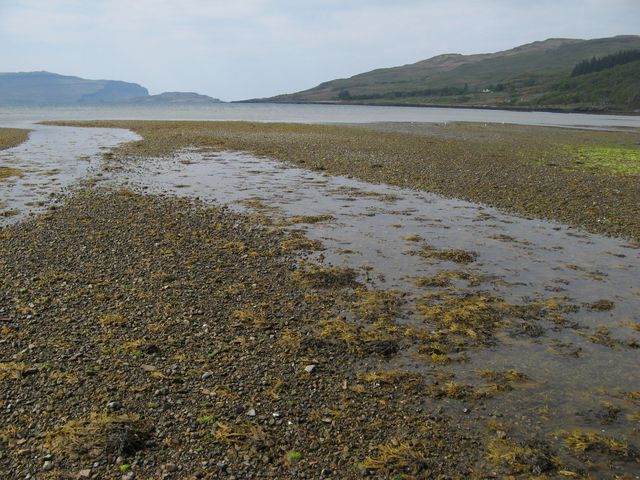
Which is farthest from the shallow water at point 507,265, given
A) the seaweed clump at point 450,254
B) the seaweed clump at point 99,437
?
the seaweed clump at point 99,437

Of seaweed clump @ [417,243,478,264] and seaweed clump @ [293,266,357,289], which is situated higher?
seaweed clump @ [293,266,357,289]

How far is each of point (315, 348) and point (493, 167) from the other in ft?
88.4

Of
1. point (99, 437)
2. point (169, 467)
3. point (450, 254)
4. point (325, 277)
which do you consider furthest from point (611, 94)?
point (99, 437)

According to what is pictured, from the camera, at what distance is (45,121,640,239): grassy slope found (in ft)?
74.2

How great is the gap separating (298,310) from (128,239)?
311 inches

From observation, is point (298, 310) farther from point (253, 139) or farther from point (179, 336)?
point (253, 139)

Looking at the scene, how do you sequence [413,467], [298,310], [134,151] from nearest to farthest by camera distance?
1. [413,467]
2. [298,310]
3. [134,151]

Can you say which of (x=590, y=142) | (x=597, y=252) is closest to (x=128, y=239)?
(x=597, y=252)

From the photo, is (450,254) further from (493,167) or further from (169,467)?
(493,167)

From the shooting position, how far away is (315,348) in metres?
9.97

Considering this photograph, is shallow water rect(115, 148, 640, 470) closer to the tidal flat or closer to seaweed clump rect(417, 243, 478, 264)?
the tidal flat

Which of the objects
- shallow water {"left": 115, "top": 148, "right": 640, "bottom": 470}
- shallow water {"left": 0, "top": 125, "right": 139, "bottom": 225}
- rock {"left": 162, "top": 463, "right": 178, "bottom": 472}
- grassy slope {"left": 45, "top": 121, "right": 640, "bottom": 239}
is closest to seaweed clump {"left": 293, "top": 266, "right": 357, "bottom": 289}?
shallow water {"left": 115, "top": 148, "right": 640, "bottom": 470}

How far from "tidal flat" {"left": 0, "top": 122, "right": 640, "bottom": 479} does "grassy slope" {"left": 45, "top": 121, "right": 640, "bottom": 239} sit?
3.61 meters

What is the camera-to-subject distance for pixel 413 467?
6.85 meters
